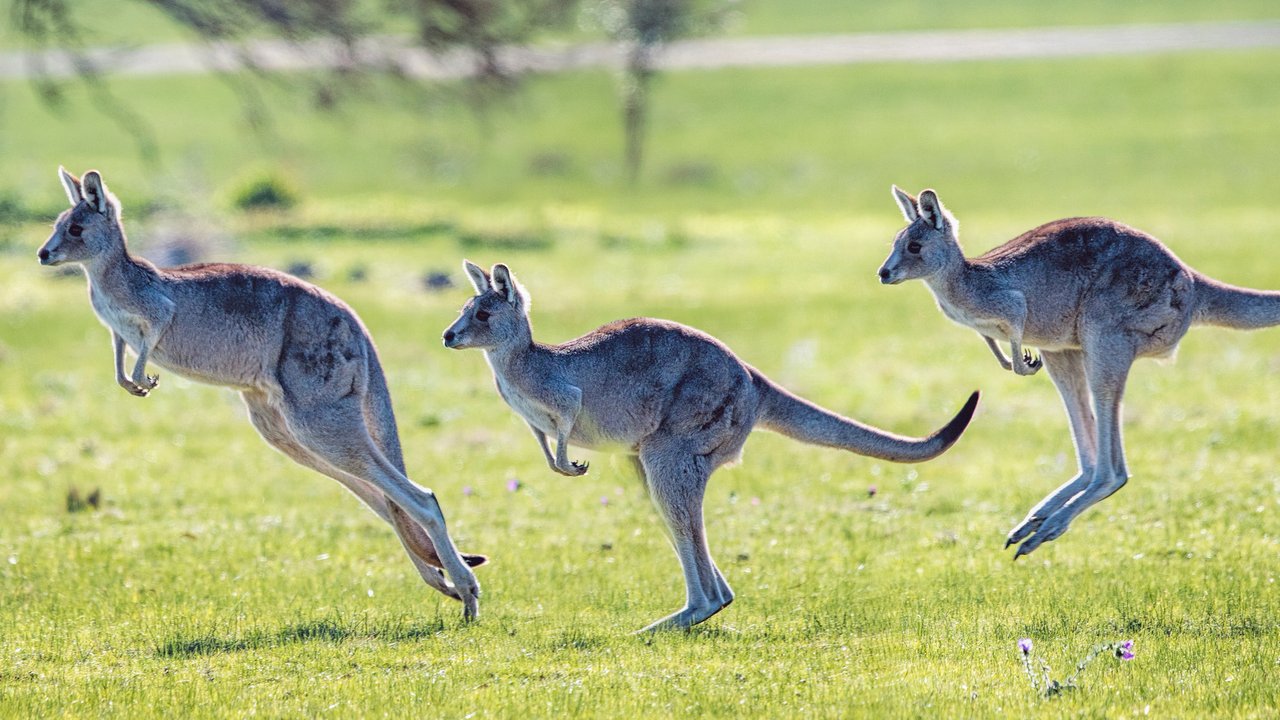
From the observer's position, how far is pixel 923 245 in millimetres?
7738

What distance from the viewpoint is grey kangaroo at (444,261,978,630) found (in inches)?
302

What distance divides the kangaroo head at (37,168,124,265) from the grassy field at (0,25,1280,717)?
193cm

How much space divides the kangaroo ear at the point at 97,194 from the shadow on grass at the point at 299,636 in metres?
2.20

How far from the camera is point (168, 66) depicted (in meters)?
44.7

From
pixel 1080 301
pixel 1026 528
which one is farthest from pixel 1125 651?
pixel 1080 301

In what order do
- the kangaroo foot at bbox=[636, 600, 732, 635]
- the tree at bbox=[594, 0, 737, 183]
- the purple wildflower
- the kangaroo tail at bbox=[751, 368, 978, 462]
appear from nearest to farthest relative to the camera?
the purple wildflower → the kangaroo foot at bbox=[636, 600, 732, 635] → the kangaroo tail at bbox=[751, 368, 978, 462] → the tree at bbox=[594, 0, 737, 183]

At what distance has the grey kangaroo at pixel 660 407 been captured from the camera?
7.67 m

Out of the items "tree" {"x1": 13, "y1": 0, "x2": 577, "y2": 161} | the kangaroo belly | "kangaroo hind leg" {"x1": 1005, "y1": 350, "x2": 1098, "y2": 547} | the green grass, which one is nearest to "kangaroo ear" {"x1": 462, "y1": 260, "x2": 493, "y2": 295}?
the kangaroo belly

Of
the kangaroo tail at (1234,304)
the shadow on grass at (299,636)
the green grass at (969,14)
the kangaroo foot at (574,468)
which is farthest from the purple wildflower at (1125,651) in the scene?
the green grass at (969,14)

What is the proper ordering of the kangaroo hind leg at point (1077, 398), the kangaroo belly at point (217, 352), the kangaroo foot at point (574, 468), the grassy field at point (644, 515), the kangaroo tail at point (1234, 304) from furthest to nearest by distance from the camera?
the kangaroo hind leg at point (1077, 398) < the kangaroo tail at point (1234, 304) < the kangaroo belly at point (217, 352) < the kangaroo foot at point (574, 468) < the grassy field at point (644, 515)

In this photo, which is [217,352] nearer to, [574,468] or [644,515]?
[574,468]

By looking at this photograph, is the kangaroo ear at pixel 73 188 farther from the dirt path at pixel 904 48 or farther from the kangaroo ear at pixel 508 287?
the dirt path at pixel 904 48

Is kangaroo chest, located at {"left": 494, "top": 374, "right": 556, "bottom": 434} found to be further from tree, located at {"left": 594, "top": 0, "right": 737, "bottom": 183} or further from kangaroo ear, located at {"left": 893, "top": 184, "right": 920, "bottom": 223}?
tree, located at {"left": 594, "top": 0, "right": 737, "bottom": 183}

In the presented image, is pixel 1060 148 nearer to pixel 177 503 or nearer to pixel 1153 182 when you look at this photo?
pixel 1153 182
